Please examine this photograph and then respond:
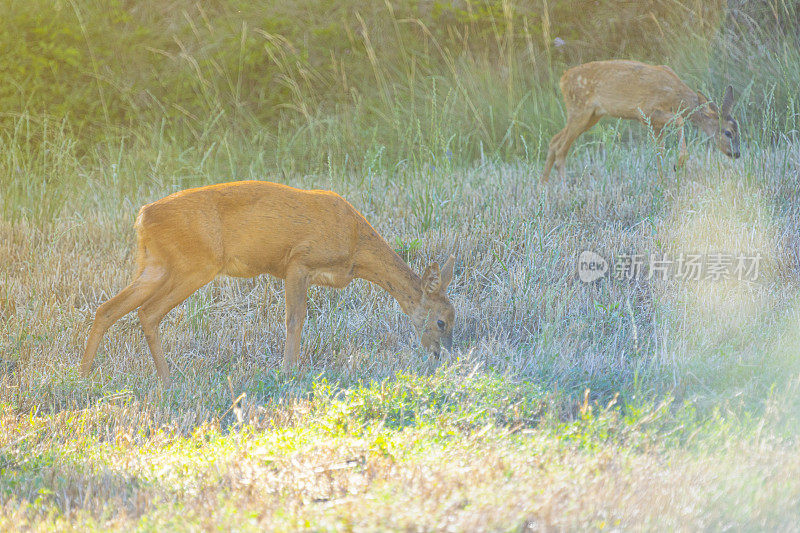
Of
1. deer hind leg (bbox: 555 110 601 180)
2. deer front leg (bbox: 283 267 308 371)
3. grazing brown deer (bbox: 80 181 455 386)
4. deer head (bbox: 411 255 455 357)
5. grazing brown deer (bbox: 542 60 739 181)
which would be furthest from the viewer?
deer hind leg (bbox: 555 110 601 180)

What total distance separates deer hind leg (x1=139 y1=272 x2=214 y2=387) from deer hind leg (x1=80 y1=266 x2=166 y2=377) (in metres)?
0.06

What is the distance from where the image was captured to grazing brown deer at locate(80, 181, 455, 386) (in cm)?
537

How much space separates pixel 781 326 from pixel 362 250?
8.81 feet

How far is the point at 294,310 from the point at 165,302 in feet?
2.63

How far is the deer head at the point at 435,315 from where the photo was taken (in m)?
5.83

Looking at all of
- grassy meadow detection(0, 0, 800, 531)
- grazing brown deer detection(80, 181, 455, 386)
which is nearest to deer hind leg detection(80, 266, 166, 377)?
grazing brown deer detection(80, 181, 455, 386)

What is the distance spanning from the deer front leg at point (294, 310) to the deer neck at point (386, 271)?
44cm

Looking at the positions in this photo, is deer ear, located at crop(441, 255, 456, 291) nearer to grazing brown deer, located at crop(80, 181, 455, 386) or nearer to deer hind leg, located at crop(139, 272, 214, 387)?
grazing brown deer, located at crop(80, 181, 455, 386)

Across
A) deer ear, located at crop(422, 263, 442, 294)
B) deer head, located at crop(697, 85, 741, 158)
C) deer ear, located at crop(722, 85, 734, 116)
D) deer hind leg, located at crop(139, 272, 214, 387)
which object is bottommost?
deer head, located at crop(697, 85, 741, 158)

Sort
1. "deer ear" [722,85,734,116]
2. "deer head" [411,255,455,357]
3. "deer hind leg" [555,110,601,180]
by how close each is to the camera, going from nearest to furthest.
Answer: "deer head" [411,255,455,357] → "deer ear" [722,85,734,116] → "deer hind leg" [555,110,601,180]

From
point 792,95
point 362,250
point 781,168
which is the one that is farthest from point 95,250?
point 792,95

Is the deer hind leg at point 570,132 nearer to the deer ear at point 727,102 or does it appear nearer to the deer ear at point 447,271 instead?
the deer ear at point 727,102

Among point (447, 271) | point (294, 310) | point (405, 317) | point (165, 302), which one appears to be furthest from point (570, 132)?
point (165, 302)

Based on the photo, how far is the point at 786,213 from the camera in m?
7.36
